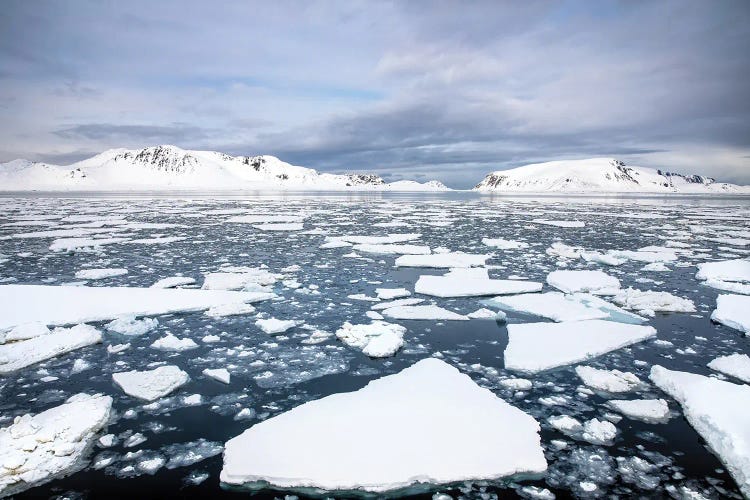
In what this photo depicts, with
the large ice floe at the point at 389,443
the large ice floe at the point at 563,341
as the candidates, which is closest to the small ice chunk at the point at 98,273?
the large ice floe at the point at 389,443

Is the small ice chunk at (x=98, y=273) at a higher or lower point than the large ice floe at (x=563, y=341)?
higher

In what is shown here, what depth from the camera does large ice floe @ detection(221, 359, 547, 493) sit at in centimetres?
285

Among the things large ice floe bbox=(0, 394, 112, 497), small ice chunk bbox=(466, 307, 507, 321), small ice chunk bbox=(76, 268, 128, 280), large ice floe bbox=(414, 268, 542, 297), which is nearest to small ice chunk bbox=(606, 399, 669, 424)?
small ice chunk bbox=(466, 307, 507, 321)

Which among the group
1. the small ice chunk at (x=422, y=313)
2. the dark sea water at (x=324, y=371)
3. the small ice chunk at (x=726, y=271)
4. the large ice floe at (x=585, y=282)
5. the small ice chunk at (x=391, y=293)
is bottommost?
the dark sea water at (x=324, y=371)

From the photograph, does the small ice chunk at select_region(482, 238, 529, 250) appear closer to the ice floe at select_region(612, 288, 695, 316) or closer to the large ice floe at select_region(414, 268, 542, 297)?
the large ice floe at select_region(414, 268, 542, 297)

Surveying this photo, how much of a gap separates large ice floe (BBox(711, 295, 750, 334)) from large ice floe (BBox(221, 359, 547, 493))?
4.20 metres

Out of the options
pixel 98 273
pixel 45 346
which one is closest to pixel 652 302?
pixel 45 346

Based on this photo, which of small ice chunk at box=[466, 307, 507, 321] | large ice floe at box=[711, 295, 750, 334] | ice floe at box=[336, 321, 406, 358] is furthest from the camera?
small ice chunk at box=[466, 307, 507, 321]

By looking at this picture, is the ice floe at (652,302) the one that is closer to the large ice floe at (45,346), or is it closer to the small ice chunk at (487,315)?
the small ice chunk at (487,315)

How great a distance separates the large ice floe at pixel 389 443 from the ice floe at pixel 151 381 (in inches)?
50.2

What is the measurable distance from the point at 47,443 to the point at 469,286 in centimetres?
603

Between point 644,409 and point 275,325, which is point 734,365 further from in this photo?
point 275,325

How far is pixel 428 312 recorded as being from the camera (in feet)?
20.9

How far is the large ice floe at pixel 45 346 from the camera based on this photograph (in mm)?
4566
